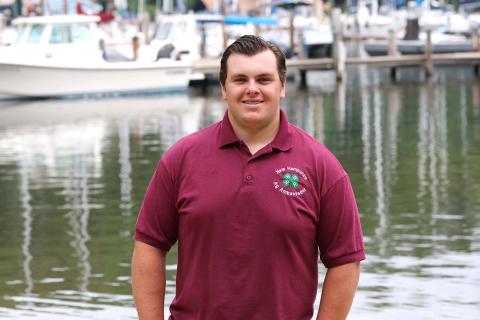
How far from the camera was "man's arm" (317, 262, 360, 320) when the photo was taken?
4.50m

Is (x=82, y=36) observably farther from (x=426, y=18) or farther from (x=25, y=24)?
(x=426, y=18)

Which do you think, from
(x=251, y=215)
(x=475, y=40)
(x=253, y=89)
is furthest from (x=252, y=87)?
(x=475, y=40)

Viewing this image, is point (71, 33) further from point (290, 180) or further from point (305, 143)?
point (290, 180)

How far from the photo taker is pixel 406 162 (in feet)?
62.4

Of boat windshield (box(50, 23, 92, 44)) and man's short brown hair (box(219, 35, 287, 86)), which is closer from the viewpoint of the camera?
man's short brown hair (box(219, 35, 287, 86))

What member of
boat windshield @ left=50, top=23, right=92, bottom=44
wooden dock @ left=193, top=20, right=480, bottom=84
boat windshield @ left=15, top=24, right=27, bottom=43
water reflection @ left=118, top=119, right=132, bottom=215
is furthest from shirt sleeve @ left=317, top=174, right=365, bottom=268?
wooden dock @ left=193, top=20, right=480, bottom=84

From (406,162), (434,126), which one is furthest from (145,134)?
(406,162)

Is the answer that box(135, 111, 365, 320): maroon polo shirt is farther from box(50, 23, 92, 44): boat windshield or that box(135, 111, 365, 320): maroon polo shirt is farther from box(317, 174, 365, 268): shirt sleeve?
box(50, 23, 92, 44): boat windshield

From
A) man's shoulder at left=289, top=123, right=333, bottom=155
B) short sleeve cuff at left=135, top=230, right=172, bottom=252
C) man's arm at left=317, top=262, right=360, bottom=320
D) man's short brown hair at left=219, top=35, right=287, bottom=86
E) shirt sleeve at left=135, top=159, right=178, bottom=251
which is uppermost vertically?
man's short brown hair at left=219, top=35, right=287, bottom=86

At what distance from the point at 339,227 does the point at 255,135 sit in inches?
15.5

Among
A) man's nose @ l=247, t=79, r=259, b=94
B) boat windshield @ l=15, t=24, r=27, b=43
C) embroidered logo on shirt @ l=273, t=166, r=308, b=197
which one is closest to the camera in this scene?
embroidered logo on shirt @ l=273, t=166, r=308, b=197

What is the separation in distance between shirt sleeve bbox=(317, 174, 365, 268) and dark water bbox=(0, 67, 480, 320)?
4.62 m

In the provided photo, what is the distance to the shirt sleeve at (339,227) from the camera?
443 cm

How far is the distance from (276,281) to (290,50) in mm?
46312
